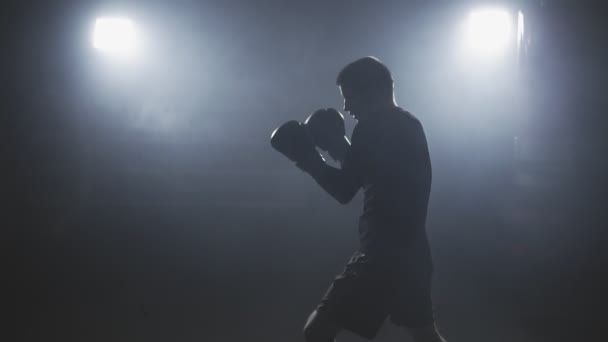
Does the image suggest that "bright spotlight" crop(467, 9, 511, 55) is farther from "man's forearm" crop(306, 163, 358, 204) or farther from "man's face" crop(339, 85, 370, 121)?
"man's forearm" crop(306, 163, 358, 204)

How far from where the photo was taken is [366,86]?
1.65m

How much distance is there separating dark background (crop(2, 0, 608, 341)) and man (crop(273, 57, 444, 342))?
78.7 inches

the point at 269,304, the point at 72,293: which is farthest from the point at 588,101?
the point at 72,293

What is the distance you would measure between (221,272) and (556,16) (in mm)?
3550

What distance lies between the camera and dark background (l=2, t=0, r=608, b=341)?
4.20m

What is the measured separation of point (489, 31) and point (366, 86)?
5.40 metres

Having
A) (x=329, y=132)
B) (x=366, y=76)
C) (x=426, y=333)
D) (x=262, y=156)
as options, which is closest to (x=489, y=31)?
(x=262, y=156)

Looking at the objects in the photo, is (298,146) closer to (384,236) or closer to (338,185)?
(338,185)

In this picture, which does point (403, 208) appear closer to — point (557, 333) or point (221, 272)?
point (557, 333)

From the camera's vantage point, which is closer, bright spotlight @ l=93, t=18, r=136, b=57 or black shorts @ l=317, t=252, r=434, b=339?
black shorts @ l=317, t=252, r=434, b=339

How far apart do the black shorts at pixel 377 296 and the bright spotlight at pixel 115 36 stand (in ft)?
20.1

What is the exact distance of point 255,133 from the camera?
7863 mm

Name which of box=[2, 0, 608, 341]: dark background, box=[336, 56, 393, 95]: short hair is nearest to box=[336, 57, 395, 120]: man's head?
box=[336, 56, 393, 95]: short hair

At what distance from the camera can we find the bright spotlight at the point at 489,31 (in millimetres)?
6301
